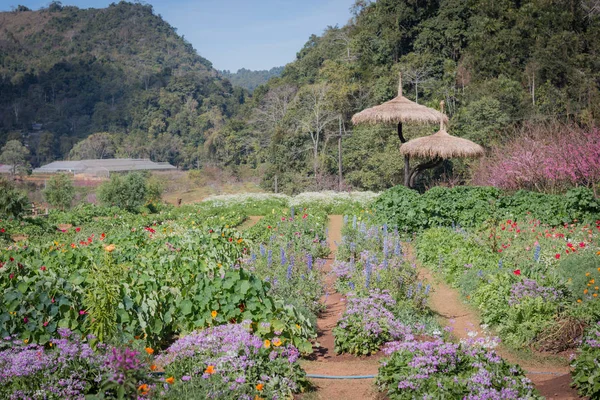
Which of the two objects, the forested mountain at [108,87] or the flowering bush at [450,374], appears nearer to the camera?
the flowering bush at [450,374]

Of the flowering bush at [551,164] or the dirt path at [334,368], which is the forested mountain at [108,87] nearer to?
the flowering bush at [551,164]

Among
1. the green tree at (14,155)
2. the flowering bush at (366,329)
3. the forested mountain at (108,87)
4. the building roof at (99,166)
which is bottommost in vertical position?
the flowering bush at (366,329)

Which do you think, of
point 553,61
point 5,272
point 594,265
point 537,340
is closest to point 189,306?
point 5,272

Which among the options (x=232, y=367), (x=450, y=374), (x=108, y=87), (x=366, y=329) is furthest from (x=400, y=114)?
(x=108, y=87)

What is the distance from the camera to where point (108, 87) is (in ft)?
256

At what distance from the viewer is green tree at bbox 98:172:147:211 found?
20.1 metres

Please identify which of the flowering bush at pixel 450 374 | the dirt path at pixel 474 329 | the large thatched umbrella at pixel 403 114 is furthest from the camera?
the large thatched umbrella at pixel 403 114

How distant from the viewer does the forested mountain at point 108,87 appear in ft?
204

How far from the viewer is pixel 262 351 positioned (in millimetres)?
4016

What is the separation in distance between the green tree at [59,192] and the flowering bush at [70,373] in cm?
1822

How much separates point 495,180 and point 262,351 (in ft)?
41.1

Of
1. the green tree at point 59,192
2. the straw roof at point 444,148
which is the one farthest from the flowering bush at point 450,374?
the green tree at point 59,192

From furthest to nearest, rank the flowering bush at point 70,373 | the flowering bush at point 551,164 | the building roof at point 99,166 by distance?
the building roof at point 99,166 → the flowering bush at point 551,164 → the flowering bush at point 70,373

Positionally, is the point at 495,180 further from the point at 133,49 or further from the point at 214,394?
the point at 133,49
